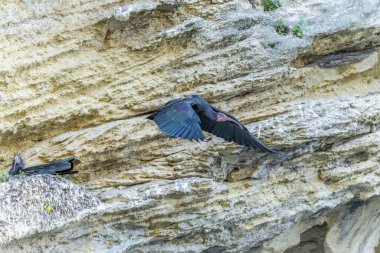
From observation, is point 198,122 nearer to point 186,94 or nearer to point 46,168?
point 186,94

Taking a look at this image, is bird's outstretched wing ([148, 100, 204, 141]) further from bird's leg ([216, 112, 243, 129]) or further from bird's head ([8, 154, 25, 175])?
bird's head ([8, 154, 25, 175])

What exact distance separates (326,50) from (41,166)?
2672 millimetres

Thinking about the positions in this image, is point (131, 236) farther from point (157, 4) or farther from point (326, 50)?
point (326, 50)

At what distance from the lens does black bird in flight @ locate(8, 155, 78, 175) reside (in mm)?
5496

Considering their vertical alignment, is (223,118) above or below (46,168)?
above

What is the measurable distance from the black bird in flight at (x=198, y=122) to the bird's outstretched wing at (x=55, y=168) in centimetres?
71

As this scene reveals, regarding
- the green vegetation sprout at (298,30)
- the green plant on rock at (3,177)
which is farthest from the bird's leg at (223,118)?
the green plant on rock at (3,177)

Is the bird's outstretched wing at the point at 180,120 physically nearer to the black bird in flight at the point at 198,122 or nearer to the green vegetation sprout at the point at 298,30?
the black bird in flight at the point at 198,122

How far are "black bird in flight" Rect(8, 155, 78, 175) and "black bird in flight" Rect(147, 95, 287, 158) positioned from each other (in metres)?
0.72

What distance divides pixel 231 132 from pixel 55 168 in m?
1.36

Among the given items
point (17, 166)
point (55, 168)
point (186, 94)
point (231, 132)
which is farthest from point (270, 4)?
point (17, 166)

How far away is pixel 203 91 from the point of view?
6074 millimetres

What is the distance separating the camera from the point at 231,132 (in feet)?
18.1

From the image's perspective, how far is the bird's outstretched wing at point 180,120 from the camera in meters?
5.26
